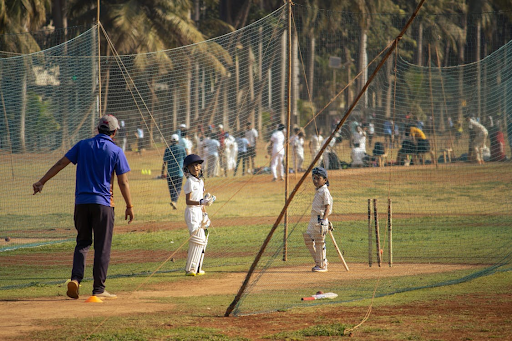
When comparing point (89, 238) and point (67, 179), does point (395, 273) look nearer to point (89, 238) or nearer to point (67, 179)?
point (89, 238)

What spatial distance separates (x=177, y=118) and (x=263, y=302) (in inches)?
424

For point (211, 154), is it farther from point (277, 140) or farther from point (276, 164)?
point (276, 164)

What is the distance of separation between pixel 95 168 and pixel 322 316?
292 centimetres

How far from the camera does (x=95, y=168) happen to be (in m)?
7.55

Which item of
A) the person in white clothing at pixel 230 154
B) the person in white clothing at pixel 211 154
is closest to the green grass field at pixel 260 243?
the person in white clothing at pixel 211 154

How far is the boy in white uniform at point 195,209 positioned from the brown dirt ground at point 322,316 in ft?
4.84

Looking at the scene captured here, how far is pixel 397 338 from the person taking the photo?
5.93m

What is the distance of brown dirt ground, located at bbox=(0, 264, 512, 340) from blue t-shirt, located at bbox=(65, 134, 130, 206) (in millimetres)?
1157

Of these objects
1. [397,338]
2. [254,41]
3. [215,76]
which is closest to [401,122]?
[215,76]

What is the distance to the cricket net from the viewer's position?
1065 cm

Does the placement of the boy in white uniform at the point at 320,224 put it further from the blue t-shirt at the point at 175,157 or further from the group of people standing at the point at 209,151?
the blue t-shirt at the point at 175,157

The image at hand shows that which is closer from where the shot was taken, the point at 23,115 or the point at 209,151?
the point at 23,115

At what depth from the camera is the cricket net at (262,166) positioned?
10.6 metres

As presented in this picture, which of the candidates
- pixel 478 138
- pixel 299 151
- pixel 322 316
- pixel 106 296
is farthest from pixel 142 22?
pixel 322 316
